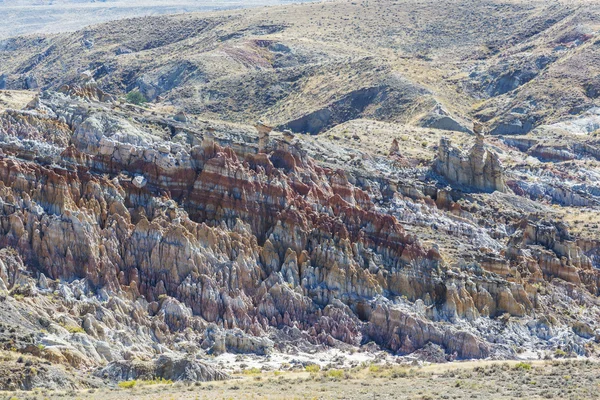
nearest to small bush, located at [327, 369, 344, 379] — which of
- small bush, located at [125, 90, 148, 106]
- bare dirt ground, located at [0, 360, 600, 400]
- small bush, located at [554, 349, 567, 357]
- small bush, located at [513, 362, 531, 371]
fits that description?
bare dirt ground, located at [0, 360, 600, 400]

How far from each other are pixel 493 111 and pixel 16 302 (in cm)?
11508

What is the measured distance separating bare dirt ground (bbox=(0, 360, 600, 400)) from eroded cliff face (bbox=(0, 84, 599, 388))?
31.5 ft

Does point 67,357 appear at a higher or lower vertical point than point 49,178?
lower

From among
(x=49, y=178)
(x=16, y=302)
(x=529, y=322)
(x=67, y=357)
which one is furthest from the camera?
(x=529, y=322)

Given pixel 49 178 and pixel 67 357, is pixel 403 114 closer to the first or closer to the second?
pixel 49 178

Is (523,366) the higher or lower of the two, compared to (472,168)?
lower

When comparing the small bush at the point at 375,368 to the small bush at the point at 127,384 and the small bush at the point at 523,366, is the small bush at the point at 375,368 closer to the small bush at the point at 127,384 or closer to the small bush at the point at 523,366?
the small bush at the point at 523,366

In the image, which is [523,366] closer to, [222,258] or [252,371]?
[252,371]

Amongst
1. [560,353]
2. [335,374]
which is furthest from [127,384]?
[560,353]

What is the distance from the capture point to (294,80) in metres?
196

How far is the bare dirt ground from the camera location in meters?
62.5

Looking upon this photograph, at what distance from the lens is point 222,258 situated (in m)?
88.6

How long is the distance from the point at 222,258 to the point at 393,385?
23.3 meters

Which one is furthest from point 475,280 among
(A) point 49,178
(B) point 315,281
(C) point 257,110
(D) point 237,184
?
(C) point 257,110
